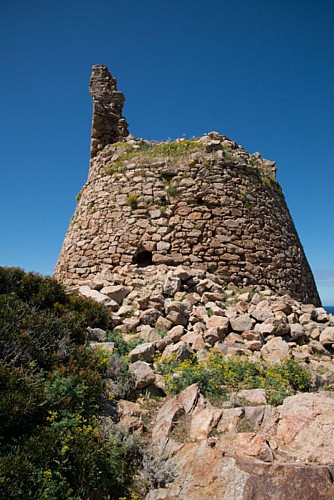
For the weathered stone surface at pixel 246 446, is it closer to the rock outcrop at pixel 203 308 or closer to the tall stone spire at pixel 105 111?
the rock outcrop at pixel 203 308

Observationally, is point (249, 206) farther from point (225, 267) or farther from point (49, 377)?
point (49, 377)

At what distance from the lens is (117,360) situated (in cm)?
505

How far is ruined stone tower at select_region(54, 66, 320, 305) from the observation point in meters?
9.96

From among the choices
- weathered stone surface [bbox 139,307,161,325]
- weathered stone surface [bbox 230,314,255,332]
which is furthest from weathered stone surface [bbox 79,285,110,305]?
weathered stone surface [bbox 230,314,255,332]

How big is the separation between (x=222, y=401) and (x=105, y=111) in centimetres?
1159

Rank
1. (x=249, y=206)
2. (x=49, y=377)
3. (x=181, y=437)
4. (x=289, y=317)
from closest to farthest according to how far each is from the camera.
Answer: (x=181, y=437) → (x=49, y=377) → (x=289, y=317) → (x=249, y=206)

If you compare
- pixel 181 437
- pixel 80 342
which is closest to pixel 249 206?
pixel 80 342

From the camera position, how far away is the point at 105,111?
13.1m

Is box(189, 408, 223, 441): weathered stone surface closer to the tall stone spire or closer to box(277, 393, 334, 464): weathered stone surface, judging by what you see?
box(277, 393, 334, 464): weathered stone surface

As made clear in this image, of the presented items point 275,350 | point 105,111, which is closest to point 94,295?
point 275,350

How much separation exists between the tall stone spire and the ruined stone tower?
121 cm

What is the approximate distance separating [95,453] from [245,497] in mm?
1374

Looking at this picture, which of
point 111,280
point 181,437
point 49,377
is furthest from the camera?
point 111,280

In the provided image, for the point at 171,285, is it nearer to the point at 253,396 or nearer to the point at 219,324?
the point at 219,324
